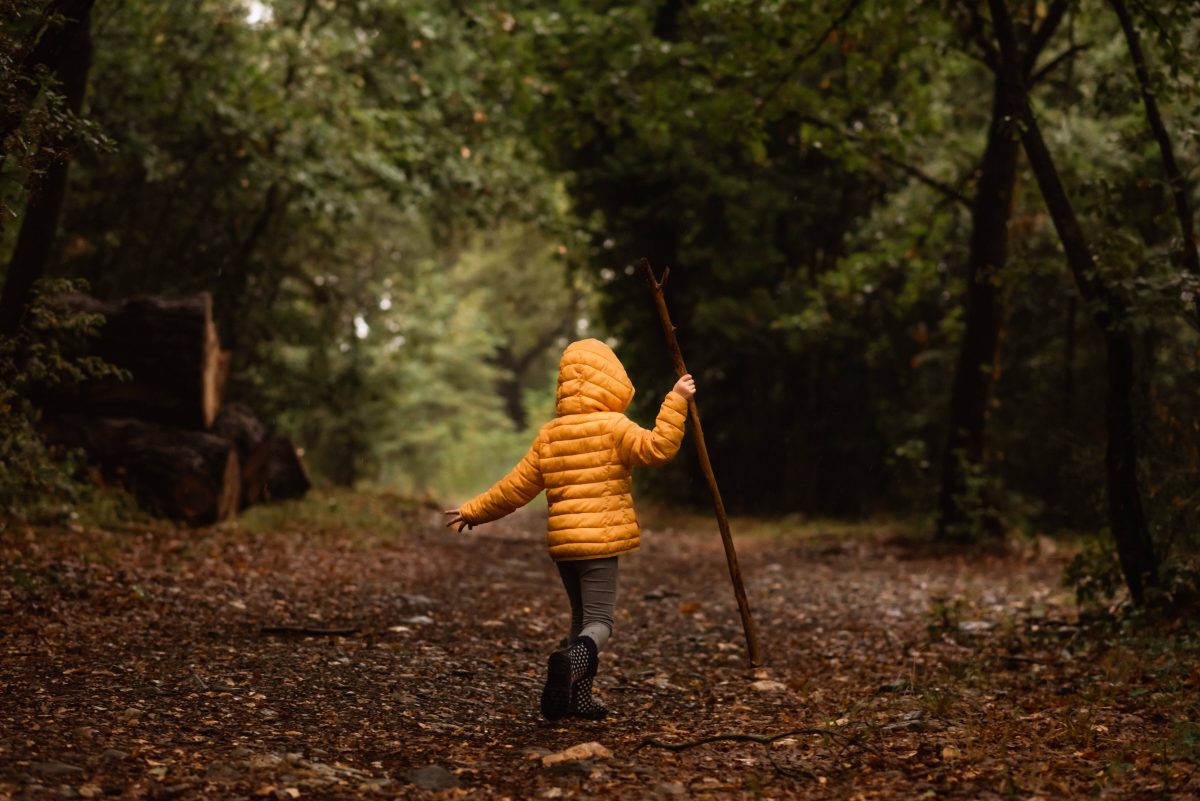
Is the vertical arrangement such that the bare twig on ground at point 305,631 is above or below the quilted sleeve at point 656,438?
below

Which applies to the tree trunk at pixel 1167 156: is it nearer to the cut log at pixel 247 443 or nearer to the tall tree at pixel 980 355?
the tall tree at pixel 980 355

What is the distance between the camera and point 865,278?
52.7 feet

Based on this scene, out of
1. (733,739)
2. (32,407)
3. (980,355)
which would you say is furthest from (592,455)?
(980,355)

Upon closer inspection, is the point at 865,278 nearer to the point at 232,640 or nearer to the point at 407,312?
the point at 407,312

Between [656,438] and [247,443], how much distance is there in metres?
8.54

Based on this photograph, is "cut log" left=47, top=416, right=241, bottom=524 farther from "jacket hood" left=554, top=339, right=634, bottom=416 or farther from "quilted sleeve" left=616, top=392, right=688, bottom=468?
"quilted sleeve" left=616, top=392, right=688, bottom=468

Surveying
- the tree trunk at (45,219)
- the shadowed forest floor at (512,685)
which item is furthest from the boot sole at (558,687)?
the tree trunk at (45,219)

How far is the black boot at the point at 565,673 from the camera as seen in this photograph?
509 cm

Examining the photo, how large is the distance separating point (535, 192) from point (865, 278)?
570 centimetres

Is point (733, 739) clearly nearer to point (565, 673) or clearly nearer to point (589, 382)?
point (565, 673)

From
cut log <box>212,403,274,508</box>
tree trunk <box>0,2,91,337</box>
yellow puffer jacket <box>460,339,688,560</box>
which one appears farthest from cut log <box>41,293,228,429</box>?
yellow puffer jacket <box>460,339,688,560</box>

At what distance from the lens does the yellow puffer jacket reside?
5297 mm

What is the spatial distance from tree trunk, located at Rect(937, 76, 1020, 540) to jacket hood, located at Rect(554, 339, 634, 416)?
892cm

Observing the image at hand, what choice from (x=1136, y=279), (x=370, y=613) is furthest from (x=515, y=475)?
(x=1136, y=279)
